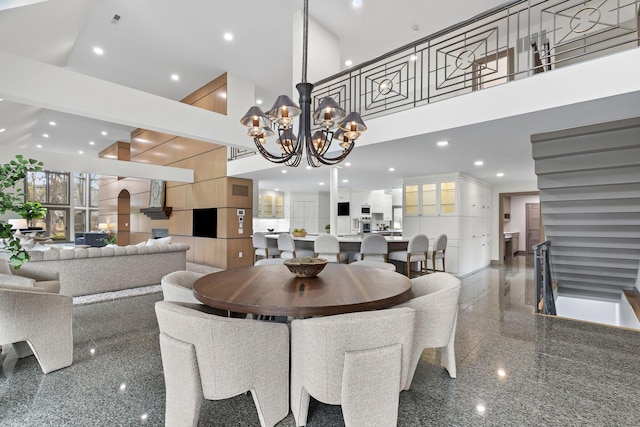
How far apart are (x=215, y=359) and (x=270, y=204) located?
31.6ft

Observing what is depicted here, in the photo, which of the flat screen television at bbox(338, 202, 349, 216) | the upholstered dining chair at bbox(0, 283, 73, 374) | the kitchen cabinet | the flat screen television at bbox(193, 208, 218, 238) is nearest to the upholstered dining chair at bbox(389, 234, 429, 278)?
the upholstered dining chair at bbox(0, 283, 73, 374)

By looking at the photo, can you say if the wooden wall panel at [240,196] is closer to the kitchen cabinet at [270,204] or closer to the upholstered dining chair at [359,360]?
the kitchen cabinet at [270,204]

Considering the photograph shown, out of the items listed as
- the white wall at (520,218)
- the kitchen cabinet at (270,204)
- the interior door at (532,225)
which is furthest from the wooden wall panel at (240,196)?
the interior door at (532,225)

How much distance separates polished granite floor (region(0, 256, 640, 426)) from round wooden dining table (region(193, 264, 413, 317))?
71 centimetres

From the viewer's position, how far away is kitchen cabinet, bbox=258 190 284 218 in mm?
10617

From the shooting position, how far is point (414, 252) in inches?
205

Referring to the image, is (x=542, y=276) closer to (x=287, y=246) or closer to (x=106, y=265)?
(x=287, y=246)

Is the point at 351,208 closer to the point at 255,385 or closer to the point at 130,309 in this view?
the point at 130,309

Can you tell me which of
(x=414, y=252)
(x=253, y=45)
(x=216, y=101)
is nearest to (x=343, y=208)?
(x=216, y=101)

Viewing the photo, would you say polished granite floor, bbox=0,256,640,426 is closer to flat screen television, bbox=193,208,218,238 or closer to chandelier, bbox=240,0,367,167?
chandelier, bbox=240,0,367,167

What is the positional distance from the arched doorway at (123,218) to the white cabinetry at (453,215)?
10756mm

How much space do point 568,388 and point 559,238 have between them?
3456 millimetres

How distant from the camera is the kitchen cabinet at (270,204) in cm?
1062

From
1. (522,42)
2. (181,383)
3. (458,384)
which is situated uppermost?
(522,42)
